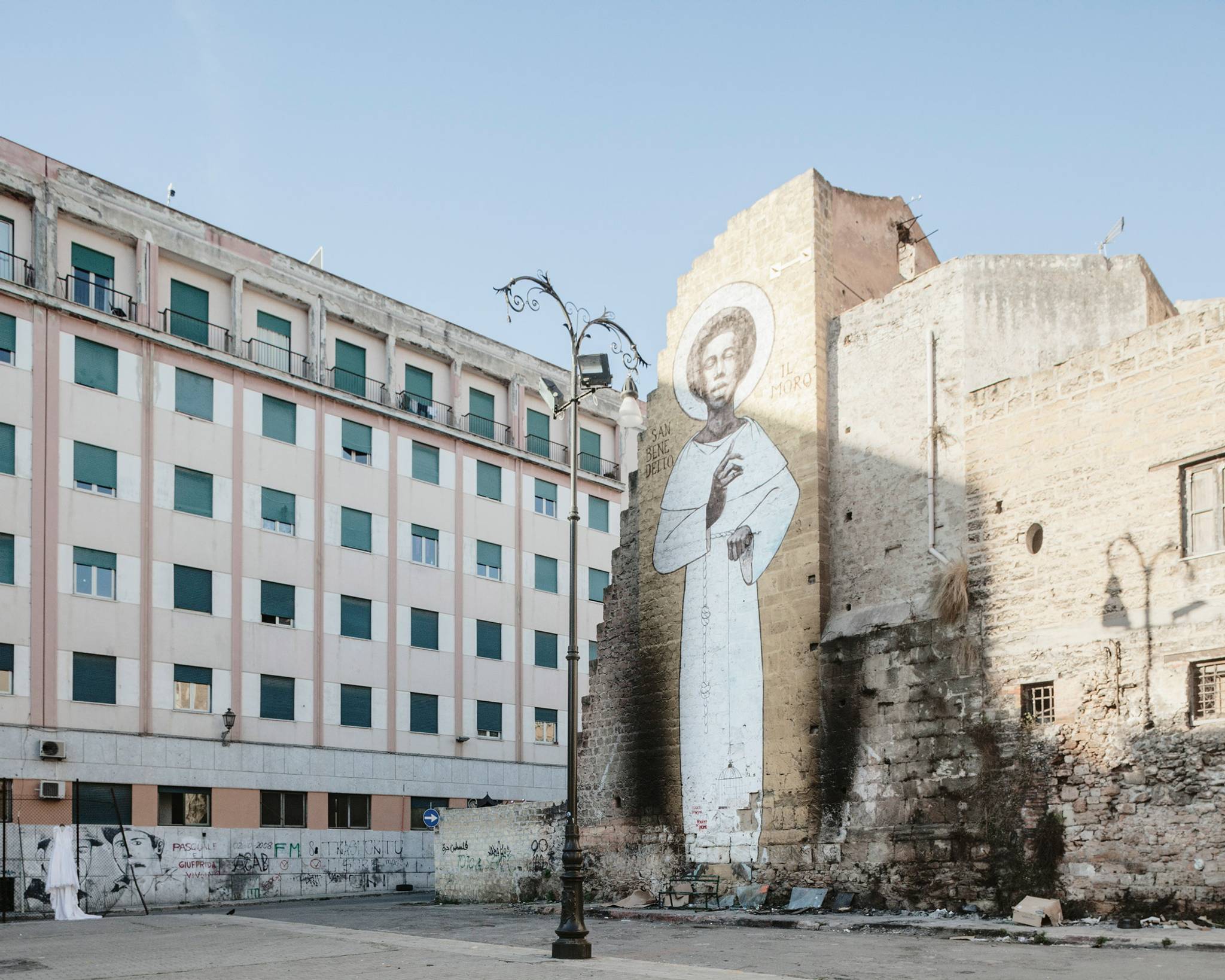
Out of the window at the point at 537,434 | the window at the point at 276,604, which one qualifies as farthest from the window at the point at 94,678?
the window at the point at 537,434

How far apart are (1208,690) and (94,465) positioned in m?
23.5

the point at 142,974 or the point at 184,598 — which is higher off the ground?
the point at 184,598

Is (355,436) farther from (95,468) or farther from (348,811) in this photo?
(348,811)

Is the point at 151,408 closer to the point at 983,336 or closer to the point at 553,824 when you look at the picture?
the point at 553,824

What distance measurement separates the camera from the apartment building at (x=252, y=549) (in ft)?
94.5

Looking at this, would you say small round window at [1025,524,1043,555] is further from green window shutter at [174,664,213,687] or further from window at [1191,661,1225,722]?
green window shutter at [174,664,213,687]

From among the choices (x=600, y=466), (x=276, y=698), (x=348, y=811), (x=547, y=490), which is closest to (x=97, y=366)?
(x=276, y=698)

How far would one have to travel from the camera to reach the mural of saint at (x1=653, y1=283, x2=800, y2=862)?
2200cm

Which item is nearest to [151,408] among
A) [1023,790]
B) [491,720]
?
[491,720]

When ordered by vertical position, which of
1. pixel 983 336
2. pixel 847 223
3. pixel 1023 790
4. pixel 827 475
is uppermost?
pixel 847 223

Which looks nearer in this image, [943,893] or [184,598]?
[943,893]

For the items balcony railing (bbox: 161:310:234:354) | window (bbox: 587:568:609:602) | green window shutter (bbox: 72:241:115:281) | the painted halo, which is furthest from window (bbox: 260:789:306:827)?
the painted halo

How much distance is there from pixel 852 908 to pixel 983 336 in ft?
28.7

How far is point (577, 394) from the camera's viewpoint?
52.9ft
